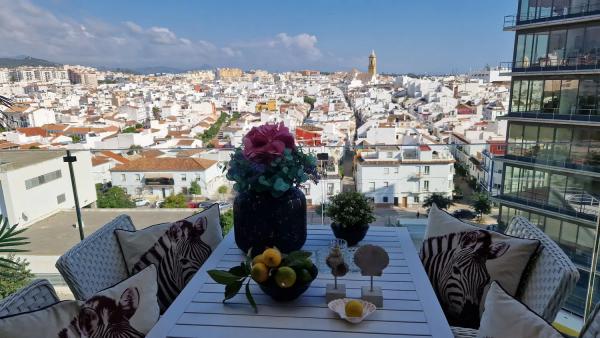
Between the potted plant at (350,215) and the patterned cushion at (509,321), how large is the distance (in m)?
0.52

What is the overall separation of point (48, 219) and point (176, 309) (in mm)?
2323

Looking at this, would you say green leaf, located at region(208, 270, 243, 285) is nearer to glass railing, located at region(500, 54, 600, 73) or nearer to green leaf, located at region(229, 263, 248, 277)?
green leaf, located at region(229, 263, 248, 277)

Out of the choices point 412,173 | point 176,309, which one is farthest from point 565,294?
point 412,173

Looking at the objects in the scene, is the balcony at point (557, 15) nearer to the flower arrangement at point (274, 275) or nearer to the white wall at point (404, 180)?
the white wall at point (404, 180)

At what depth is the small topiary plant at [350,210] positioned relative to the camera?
140 centimetres

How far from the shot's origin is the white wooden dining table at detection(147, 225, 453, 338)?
89 centimetres

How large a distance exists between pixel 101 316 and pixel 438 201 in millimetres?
1942

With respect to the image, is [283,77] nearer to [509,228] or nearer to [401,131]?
[401,131]

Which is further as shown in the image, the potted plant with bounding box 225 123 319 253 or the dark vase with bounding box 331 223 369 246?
the dark vase with bounding box 331 223 369 246

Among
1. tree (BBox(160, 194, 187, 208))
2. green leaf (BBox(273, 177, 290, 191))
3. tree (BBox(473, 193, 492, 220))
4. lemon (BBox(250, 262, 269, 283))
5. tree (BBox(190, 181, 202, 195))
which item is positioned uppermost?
green leaf (BBox(273, 177, 290, 191))

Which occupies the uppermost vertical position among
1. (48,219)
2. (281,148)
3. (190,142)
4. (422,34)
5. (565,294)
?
(422,34)

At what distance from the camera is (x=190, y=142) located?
70.9 feet

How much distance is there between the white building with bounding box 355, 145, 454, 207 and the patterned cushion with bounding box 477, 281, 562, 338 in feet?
4.63

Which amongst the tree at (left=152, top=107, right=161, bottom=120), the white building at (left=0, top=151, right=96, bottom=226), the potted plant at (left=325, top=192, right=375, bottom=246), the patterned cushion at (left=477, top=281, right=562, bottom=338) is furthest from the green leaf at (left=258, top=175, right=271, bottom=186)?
the tree at (left=152, top=107, right=161, bottom=120)
